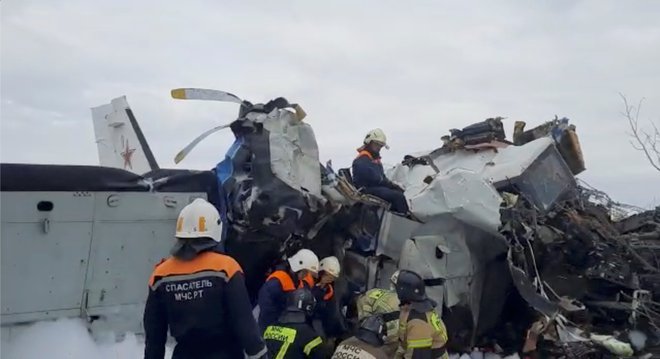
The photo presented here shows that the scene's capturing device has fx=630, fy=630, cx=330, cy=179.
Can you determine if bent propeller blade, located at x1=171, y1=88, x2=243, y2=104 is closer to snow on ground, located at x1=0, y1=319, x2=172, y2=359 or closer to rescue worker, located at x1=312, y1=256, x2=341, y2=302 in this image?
rescue worker, located at x1=312, y1=256, x2=341, y2=302

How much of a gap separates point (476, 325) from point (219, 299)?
4.08 metres

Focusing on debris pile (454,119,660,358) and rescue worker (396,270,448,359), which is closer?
rescue worker (396,270,448,359)

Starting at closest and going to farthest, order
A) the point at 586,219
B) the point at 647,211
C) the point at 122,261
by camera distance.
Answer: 1. the point at 122,261
2. the point at 586,219
3. the point at 647,211

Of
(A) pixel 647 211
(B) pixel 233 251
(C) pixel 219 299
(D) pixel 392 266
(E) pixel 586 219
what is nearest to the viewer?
(C) pixel 219 299

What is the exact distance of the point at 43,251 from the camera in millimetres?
4137

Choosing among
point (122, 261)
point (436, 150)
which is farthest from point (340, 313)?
point (436, 150)

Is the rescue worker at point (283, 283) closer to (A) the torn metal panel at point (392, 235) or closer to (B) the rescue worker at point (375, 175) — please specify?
(A) the torn metal panel at point (392, 235)

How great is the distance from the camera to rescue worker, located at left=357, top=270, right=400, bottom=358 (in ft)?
15.8

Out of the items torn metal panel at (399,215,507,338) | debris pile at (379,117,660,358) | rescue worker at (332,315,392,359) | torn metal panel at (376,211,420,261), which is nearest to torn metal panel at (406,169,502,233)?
debris pile at (379,117,660,358)

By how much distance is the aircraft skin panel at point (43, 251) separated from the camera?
3994mm

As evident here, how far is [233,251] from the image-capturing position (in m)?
5.61

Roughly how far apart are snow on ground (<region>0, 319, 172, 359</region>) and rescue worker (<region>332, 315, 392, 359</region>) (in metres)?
1.29

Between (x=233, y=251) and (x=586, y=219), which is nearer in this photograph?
(x=233, y=251)

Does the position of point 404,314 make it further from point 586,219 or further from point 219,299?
point 586,219
